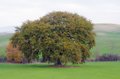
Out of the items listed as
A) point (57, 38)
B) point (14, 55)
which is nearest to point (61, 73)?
point (57, 38)

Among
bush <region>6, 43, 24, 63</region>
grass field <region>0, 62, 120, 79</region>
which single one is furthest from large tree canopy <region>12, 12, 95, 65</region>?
bush <region>6, 43, 24, 63</region>

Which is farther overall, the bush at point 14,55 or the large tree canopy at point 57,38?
the bush at point 14,55

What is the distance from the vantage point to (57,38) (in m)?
67.4

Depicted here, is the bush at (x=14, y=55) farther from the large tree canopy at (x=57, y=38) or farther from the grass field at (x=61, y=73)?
the grass field at (x=61, y=73)

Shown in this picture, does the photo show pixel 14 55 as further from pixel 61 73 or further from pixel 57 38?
pixel 61 73

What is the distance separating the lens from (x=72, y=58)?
67.1 m

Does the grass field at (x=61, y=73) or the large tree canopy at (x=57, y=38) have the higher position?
the large tree canopy at (x=57, y=38)

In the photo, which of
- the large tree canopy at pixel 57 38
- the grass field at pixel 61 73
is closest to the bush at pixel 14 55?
the large tree canopy at pixel 57 38

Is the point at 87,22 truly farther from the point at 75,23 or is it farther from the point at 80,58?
the point at 80,58

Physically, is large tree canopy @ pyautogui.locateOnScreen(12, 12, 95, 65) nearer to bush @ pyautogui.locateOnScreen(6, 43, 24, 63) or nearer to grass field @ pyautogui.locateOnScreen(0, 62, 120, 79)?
grass field @ pyautogui.locateOnScreen(0, 62, 120, 79)

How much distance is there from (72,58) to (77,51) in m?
1.46

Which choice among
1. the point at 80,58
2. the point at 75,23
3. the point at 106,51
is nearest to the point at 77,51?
the point at 80,58

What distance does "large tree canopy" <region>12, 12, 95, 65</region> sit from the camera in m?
66.8

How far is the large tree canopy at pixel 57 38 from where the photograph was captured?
66750mm
